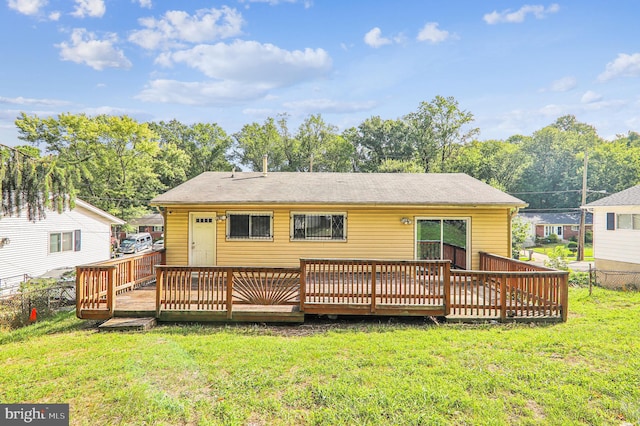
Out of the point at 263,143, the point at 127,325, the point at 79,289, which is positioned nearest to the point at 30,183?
the point at 79,289

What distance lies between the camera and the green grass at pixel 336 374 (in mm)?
3115

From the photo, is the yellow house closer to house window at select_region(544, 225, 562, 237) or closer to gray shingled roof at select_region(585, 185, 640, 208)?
gray shingled roof at select_region(585, 185, 640, 208)

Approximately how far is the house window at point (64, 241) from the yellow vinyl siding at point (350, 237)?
32.2 ft

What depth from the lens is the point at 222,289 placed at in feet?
19.8

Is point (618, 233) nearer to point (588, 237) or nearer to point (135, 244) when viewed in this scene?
point (588, 237)

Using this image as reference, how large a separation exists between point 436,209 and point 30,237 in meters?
16.9

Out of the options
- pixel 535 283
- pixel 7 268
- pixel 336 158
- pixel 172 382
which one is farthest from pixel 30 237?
pixel 336 158

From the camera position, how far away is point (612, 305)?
295 inches

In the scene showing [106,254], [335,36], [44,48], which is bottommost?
[106,254]

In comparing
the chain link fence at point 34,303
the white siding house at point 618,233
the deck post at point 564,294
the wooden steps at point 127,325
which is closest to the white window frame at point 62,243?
the chain link fence at point 34,303

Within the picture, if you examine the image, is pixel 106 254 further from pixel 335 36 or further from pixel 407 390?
pixel 407 390

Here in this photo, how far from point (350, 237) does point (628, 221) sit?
13.0m

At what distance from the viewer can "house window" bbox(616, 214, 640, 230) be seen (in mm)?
12804

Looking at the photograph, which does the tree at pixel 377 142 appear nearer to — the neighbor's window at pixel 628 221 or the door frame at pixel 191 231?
the neighbor's window at pixel 628 221
